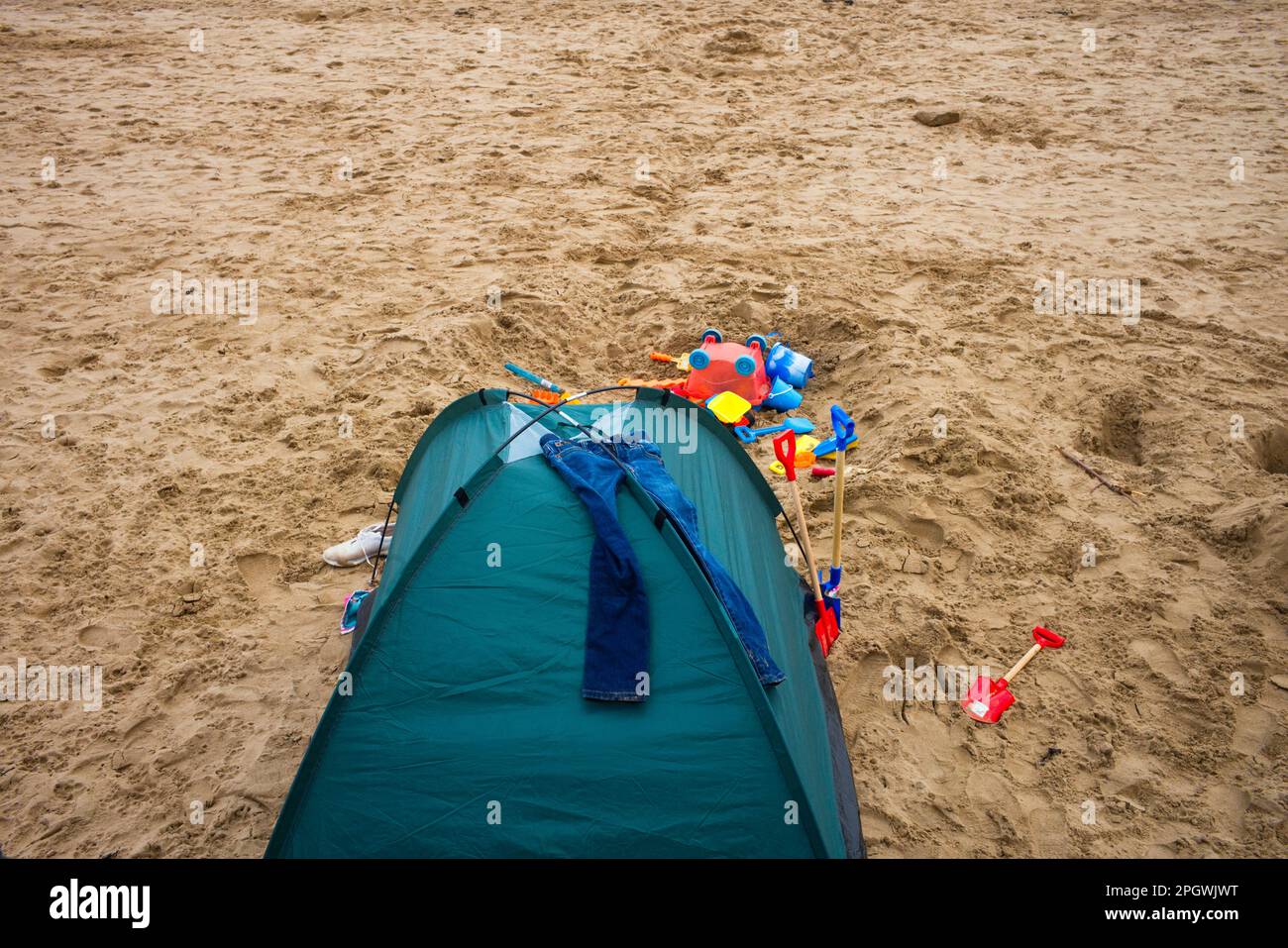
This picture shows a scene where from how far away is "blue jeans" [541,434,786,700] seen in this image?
2449 millimetres

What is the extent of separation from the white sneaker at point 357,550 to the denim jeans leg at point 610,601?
1.68 meters

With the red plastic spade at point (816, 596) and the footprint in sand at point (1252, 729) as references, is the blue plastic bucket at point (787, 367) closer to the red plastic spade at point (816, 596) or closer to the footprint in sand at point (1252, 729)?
the red plastic spade at point (816, 596)

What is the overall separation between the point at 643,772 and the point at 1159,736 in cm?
210

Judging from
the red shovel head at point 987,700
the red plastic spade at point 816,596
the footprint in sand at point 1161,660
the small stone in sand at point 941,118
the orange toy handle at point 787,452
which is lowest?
the red shovel head at point 987,700

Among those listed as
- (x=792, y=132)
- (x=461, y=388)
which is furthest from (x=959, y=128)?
(x=461, y=388)

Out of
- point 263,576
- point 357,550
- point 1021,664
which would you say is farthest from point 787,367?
point 263,576

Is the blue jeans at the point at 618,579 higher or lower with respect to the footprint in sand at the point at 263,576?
higher

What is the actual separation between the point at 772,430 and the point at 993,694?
2025 mm

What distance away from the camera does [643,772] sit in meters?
2.39

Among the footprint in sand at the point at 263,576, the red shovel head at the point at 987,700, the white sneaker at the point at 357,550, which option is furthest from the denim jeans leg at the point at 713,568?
the footprint in sand at the point at 263,576

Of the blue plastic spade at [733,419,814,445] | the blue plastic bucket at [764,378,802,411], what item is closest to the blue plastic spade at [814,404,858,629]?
the blue plastic spade at [733,419,814,445]

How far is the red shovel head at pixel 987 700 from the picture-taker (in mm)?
3318

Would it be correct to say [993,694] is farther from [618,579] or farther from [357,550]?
[357,550]

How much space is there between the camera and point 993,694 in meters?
3.38
